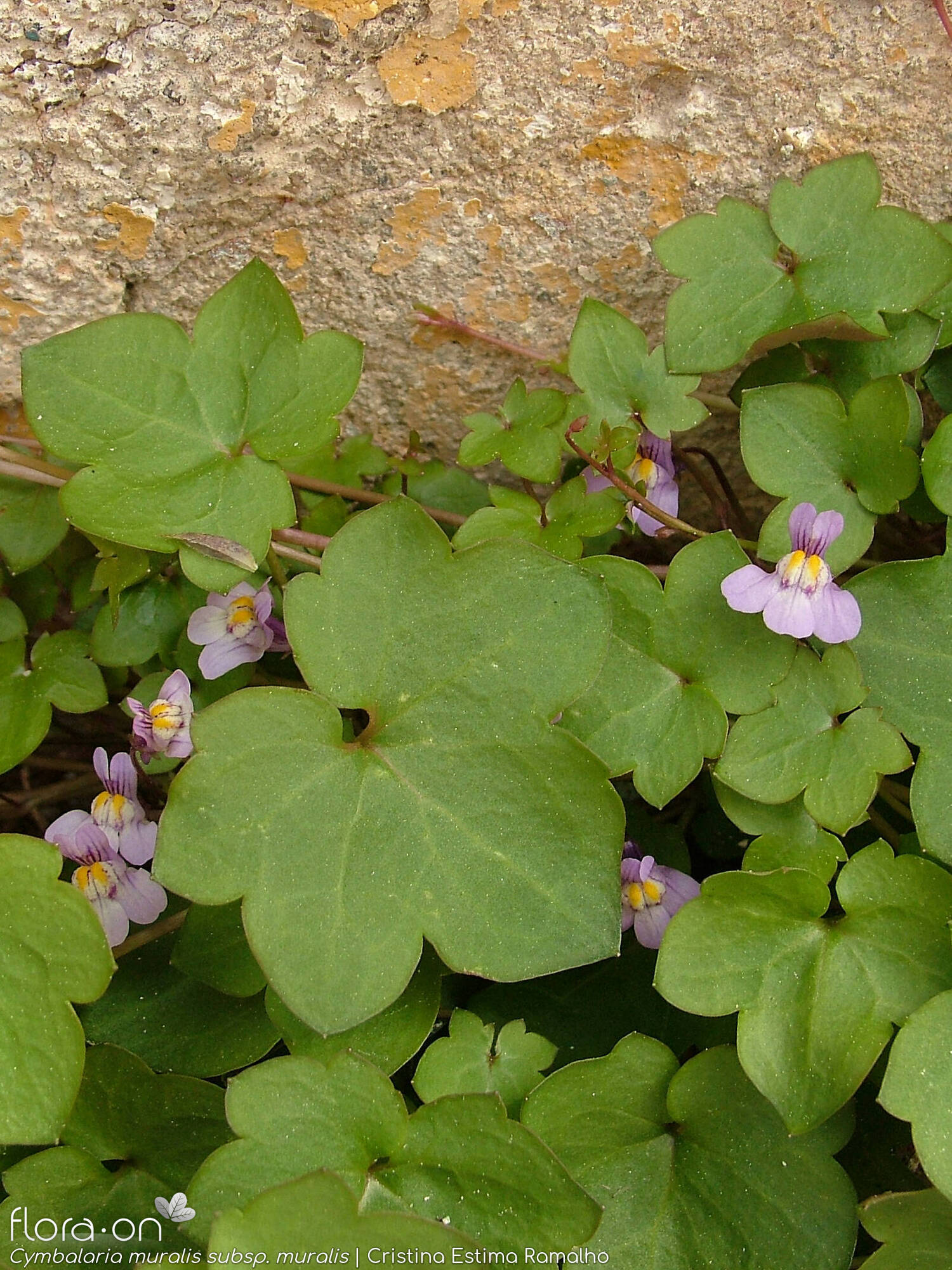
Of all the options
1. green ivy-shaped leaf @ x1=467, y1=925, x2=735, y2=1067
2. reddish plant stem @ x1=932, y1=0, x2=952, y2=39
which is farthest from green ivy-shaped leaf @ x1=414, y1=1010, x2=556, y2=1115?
reddish plant stem @ x1=932, y1=0, x2=952, y2=39

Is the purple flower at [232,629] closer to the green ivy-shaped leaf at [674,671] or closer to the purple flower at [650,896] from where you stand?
the green ivy-shaped leaf at [674,671]

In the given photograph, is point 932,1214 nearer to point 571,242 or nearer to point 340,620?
point 340,620

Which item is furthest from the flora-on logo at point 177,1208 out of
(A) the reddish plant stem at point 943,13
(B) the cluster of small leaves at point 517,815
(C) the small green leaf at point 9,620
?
(A) the reddish plant stem at point 943,13

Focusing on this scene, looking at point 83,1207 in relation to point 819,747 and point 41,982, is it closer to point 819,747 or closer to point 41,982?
point 41,982

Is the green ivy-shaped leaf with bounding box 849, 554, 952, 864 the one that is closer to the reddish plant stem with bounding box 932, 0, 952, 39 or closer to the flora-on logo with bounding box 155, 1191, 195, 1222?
the reddish plant stem with bounding box 932, 0, 952, 39

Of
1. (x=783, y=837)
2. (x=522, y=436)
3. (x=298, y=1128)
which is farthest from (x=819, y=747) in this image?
(x=298, y=1128)
